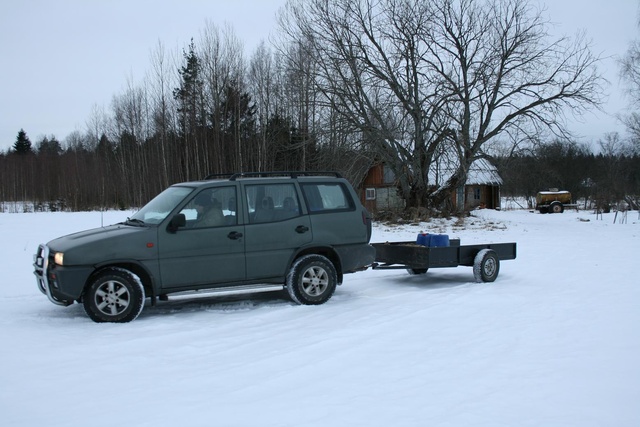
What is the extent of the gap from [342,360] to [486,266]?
5.71 meters

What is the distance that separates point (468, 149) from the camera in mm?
26266

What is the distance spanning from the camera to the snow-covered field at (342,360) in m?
4.54

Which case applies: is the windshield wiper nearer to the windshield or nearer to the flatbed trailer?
the windshield

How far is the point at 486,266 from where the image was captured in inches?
424

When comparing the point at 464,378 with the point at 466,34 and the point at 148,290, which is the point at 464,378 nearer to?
the point at 148,290

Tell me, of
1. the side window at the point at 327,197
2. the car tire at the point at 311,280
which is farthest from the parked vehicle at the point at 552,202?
the car tire at the point at 311,280

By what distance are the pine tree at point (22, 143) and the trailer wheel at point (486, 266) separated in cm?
9071

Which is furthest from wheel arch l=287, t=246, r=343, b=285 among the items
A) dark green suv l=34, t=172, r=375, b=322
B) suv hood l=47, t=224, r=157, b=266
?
suv hood l=47, t=224, r=157, b=266

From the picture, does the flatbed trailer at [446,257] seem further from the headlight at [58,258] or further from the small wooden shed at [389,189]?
the small wooden shed at [389,189]

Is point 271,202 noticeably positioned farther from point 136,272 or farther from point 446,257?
point 446,257

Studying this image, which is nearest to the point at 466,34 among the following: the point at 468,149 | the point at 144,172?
the point at 468,149

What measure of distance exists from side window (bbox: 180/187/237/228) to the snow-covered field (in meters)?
1.34

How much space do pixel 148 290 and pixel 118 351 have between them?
177 centimetres

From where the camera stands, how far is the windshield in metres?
8.20
